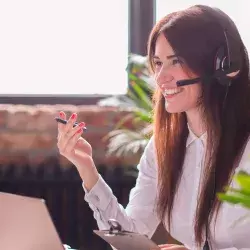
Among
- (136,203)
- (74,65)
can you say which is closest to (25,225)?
(136,203)

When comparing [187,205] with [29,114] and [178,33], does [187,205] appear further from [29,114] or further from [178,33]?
[29,114]

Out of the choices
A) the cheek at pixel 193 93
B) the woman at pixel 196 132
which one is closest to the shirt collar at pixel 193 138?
the woman at pixel 196 132

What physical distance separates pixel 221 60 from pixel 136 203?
1.51ft

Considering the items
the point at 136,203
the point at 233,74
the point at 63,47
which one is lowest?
the point at 136,203

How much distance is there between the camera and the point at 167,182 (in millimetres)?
1489

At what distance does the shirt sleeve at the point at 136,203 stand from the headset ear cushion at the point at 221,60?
0.35m

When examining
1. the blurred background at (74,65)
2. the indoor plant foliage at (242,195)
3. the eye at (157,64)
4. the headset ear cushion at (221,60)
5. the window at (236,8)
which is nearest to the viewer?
the indoor plant foliage at (242,195)

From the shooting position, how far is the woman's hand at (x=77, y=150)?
1.37 metres

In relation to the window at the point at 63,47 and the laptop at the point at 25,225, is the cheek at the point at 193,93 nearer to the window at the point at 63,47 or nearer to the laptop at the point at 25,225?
the laptop at the point at 25,225

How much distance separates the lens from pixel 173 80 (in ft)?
4.59

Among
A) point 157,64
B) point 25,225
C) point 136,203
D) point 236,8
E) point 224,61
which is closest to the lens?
point 25,225

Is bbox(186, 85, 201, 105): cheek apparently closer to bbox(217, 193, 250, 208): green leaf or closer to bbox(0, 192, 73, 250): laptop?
bbox(0, 192, 73, 250): laptop

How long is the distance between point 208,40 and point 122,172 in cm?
111

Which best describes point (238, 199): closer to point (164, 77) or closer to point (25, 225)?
point (25, 225)
